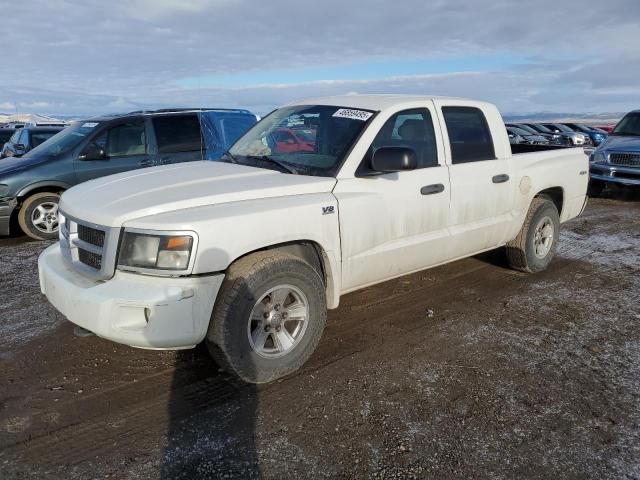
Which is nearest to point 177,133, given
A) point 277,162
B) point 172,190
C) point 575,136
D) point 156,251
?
point 277,162

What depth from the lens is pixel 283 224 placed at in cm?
329

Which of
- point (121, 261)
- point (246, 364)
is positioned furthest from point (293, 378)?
point (121, 261)

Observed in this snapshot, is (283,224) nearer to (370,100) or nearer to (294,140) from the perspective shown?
(294,140)

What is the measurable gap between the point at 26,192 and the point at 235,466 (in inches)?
244

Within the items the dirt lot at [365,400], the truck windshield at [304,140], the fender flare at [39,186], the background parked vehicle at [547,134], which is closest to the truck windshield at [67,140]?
the fender flare at [39,186]

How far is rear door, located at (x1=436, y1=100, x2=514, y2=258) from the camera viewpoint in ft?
14.8

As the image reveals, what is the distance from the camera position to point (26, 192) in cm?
732

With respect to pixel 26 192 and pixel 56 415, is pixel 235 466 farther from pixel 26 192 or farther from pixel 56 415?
pixel 26 192

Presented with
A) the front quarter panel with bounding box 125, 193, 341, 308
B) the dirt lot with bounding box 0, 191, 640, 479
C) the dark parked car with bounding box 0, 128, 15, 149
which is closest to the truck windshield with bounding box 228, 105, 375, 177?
the front quarter panel with bounding box 125, 193, 341, 308

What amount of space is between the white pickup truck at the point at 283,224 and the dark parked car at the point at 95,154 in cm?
336

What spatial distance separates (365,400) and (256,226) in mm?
1266

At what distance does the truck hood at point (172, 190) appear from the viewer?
3.11 m

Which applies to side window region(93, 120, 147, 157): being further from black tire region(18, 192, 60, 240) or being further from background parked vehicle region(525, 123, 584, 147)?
background parked vehicle region(525, 123, 584, 147)

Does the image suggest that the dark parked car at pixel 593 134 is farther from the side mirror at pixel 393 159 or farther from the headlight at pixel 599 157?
the side mirror at pixel 393 159
